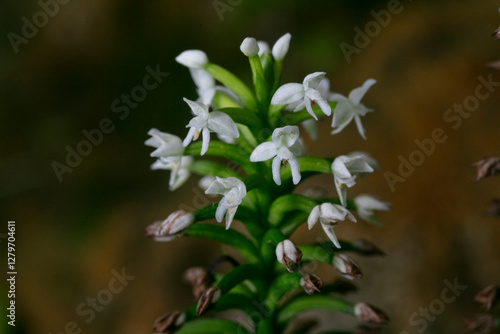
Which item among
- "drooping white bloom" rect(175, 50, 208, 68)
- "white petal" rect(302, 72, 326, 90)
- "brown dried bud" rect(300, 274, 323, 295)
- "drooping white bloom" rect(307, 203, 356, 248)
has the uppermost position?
"drooping white bloom" rect(175, 50, 208, 68)

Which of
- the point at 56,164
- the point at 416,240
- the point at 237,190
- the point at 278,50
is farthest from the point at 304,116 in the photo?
the point at 56,164

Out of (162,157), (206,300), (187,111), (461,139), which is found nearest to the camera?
(206,300)

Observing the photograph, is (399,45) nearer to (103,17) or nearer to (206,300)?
(103,17)

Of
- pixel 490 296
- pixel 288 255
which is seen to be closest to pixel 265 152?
pixel 288 255

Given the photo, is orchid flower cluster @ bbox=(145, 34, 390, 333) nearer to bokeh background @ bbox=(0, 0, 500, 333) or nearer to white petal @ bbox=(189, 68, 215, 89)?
white petal @ bbox=(189, 68, 215, 89)

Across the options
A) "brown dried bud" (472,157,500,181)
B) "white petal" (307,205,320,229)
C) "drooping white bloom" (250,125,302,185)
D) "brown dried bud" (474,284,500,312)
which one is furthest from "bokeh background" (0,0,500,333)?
"drooping white bloom" (250,125,302,185)

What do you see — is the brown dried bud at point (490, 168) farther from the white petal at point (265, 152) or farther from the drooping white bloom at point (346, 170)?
the white petal at point (265, 152)

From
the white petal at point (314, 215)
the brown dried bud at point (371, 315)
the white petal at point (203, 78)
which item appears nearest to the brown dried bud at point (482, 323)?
the brown dried bud at point (371, 315)

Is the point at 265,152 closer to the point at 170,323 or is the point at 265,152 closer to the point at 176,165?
the point at 176,165
